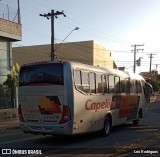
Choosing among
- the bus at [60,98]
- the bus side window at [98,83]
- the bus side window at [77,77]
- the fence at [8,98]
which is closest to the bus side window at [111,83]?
the bus at [60,98]

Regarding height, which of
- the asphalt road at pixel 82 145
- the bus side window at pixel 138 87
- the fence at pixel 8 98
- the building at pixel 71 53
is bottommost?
the asphalt road at pixel 82 145

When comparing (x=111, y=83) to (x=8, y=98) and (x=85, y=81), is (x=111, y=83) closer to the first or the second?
(x=85, y=81)

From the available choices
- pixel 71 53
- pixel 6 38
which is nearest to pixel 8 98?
pixel 6 38

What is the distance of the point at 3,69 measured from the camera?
34.8m

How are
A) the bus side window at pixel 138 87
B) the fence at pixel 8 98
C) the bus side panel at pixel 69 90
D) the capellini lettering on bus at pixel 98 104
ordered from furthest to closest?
the fence at pixel 8 98 < the bus side window at pixel 138 87 < the capellini lettering on bus at pixel 98 104 < the bus side panel at pixel 69 90

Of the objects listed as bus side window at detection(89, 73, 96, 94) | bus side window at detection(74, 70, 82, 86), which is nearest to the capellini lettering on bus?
bus side window at detection(89, 73, 96, 94)

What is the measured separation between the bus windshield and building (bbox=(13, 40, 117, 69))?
4876 cm

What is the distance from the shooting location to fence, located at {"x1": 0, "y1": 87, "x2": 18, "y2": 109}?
30.7 meters

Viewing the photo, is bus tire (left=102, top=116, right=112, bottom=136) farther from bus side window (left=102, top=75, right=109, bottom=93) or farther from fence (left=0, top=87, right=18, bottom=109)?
fence (left=0, top=87, right=18, bottom=109)

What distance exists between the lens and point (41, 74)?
15172mm

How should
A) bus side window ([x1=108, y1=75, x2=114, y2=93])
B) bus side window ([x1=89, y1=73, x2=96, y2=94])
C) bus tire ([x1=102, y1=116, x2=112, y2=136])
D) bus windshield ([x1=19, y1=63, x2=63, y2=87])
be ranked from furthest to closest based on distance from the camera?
1. bus side window ([x1=108, y1=75, x2=114, y2=93])
2. bus tire ([x1=102, y1=116, x2=112, y2=136])
3. bus side window ([x1=89, y1=73, x2=96, y2=94])
4. bus windshield ([x1=19, y1=63, x2=63, y2=87])

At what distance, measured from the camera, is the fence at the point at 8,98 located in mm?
30672

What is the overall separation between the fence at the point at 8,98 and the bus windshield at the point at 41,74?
15.2 metres

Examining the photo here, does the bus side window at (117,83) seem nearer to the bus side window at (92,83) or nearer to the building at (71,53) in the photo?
the bus side window at (92,83)
